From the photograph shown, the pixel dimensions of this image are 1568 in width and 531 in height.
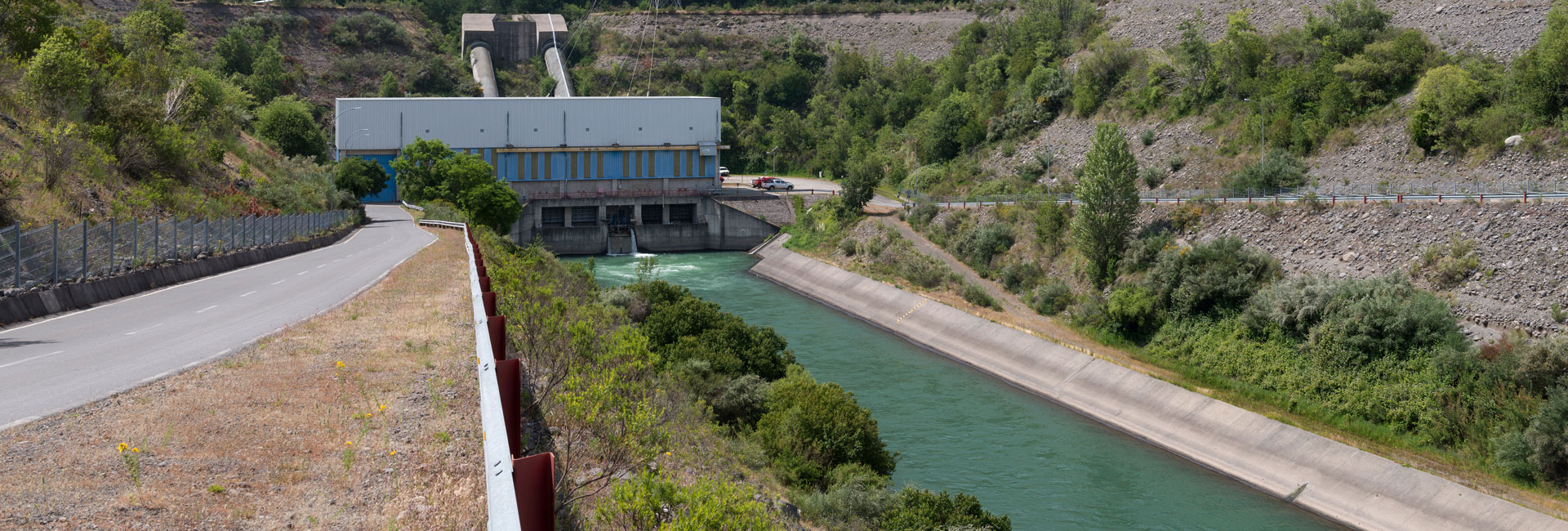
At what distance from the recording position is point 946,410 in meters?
40.0

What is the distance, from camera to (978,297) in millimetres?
56125

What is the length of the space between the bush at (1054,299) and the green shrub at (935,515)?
103ft

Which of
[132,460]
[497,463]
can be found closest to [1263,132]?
[132,460]

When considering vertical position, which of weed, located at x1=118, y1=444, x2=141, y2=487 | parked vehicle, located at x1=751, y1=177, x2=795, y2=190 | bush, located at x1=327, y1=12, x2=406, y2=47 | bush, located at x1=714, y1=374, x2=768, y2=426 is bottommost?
bush, located at x1=714, y1=374, x2=768, y2=426

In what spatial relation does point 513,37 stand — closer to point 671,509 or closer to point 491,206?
point 491,206

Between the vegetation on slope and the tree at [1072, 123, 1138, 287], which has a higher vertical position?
the tree at [1072, 123, 1138, 287]

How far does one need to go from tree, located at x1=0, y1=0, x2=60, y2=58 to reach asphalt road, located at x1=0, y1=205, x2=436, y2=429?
49.9 feet

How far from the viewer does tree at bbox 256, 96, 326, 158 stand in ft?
292

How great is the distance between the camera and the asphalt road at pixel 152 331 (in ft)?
47.4

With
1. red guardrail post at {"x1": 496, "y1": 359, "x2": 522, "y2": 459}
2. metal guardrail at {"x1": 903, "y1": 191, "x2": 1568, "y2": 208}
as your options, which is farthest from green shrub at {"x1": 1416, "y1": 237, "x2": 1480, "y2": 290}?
red guardrail post at {"x1": 496, "y1": 359, "x2": 522, "y2": 459}

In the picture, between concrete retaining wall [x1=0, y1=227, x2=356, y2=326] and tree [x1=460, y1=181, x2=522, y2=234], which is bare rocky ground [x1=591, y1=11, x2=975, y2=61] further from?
concrete retaining wall [x1=0, y1=227, x2=356, y2=326]

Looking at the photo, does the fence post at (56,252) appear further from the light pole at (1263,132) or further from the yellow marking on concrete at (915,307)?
the light pole at (1263,132)

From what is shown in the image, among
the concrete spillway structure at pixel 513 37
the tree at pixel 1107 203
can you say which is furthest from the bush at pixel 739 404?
the concrete spillway structure at pixel 513 37

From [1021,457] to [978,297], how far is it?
22.1 m
